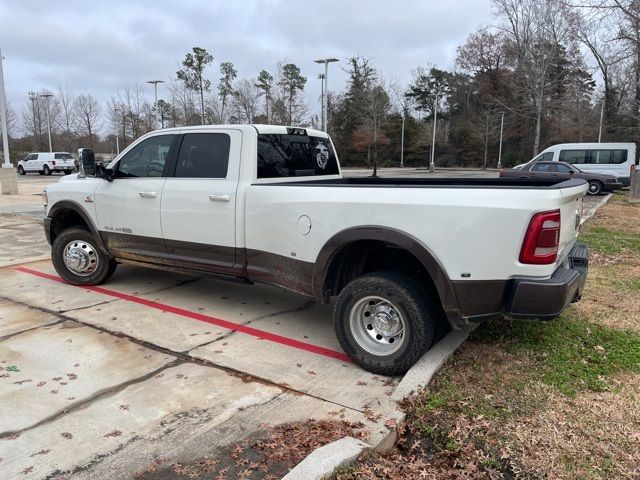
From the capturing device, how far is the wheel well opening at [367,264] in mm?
3971

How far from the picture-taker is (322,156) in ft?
18.6

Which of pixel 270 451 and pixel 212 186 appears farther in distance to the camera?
pixel 212 186

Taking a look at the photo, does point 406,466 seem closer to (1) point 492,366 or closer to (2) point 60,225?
(1) point 492,366

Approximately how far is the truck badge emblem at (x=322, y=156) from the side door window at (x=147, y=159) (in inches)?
61.9

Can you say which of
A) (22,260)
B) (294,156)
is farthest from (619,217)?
(22,260)

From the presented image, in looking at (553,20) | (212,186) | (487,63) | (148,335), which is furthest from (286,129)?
(487,63)

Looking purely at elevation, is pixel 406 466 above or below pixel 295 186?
below

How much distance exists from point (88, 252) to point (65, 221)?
26.5 inches

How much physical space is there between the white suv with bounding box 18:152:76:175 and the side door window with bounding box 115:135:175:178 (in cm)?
3618

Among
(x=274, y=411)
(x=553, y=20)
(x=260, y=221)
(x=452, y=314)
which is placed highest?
(x=553, y=20)

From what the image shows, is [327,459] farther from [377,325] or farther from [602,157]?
[602,157]

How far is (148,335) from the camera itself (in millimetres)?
4691

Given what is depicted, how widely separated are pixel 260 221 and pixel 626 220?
1139 centimetres

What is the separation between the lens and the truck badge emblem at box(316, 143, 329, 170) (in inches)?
221
